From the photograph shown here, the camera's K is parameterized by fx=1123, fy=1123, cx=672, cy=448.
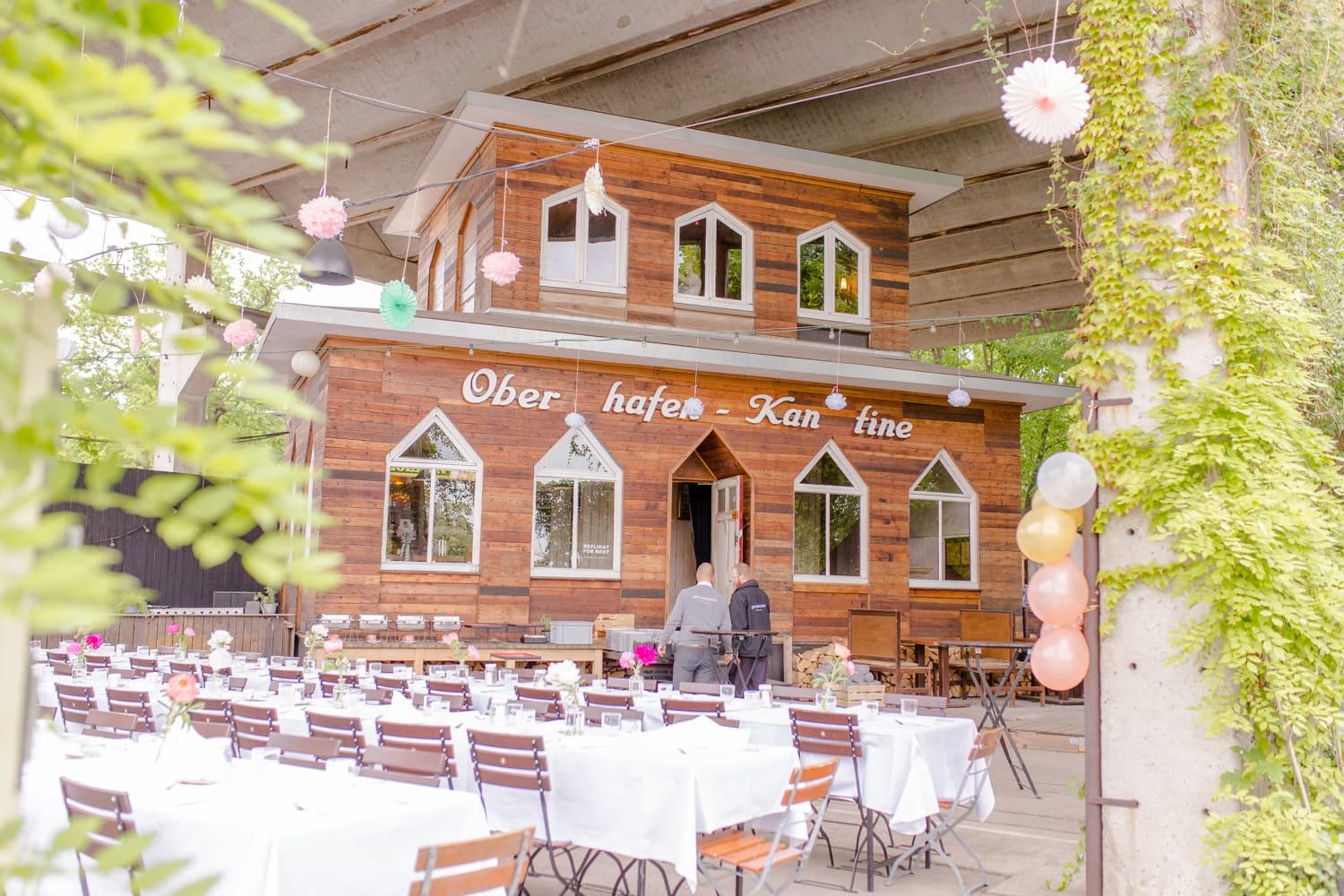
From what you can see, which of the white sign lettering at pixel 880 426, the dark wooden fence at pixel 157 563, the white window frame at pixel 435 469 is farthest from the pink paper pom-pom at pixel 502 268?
the dark wooden fence at pixel 157 563

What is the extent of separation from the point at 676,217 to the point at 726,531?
4437 millimetres

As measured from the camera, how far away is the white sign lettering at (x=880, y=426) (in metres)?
15.8

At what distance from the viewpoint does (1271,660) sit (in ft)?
16.5

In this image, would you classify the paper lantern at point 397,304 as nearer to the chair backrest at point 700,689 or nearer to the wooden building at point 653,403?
the wooden building at point 653,403

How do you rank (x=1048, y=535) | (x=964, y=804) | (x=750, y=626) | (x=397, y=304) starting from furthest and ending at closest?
(x=750, y=626)
(x=397, y=304)
(x=964, y=804)
(x=1048, y=535)

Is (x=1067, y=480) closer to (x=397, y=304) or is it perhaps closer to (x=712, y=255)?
(x=397, y=304)

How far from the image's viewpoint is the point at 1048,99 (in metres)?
5.70

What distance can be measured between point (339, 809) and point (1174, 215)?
471 centimetres

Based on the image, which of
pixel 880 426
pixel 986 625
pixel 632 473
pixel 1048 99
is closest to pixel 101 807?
pixel 1048 99

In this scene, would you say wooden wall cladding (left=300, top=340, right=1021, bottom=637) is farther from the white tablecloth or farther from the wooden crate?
the white tablecloth

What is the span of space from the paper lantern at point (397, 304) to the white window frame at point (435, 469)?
2933 millimetres

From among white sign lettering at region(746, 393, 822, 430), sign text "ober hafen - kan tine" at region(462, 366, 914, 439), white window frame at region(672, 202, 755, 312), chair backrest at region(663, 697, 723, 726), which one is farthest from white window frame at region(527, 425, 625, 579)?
chair backrest at region(663, 697, 723, 726)

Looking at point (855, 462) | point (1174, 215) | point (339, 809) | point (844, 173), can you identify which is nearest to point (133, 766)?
point (339, 809)

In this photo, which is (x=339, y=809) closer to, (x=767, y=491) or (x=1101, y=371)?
(x=1101, y=371)
